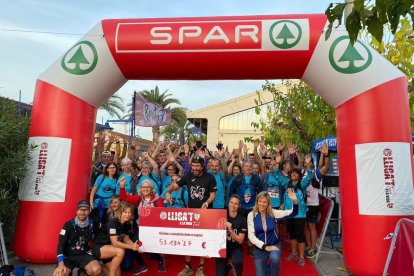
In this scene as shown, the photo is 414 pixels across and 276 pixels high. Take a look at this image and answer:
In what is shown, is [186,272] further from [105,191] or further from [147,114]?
[147,114]

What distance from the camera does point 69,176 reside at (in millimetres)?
5754

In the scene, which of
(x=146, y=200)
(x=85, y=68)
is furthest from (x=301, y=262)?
(x=85, y=68)

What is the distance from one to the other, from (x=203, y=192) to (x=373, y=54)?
3273 millimetres

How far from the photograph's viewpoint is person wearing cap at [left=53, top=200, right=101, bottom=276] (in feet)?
15.4

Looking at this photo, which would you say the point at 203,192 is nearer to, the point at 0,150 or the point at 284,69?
the point at 284,69

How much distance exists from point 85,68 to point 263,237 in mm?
3803

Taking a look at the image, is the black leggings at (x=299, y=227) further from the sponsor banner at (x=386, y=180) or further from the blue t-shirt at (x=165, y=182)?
the blue t-shirt at (x=165, y=182)

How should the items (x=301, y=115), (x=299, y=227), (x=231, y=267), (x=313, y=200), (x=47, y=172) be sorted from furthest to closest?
(x=301, y=115)
(x=313, y=200)
(x=299, y=227)
(x=47, y=172)
(x=231, y=267)

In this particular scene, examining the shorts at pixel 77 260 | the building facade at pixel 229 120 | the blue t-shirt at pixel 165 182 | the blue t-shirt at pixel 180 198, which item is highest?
the building facade at pixel 229 120

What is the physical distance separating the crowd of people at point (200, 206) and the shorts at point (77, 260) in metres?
0.01

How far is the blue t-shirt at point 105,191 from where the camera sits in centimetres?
610

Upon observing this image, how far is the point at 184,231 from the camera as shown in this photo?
5133 mm

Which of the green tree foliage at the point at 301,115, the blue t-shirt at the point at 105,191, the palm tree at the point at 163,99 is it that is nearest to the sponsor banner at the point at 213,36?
the blue t-shirt at the point at 105,191

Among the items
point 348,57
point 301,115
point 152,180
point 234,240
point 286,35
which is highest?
point 301,115
